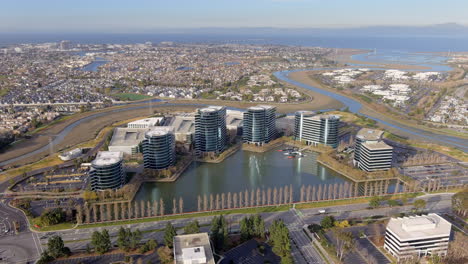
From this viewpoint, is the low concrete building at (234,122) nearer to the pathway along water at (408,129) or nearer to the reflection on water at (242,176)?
the reflection on water at (242,176)

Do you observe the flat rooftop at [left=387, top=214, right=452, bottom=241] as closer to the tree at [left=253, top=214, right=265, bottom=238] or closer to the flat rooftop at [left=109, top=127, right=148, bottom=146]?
the tree at [left=253, top=214, right=265, bottom=238]

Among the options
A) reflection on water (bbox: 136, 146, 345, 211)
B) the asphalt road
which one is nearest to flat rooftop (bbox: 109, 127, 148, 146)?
reflection on water (bbox: 136, 146, 345, 211)

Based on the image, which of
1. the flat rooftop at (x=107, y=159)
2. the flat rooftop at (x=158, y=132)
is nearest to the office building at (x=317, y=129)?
the flat rooftop at (x=158, y=132)

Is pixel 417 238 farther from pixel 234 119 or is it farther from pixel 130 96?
pixel 130 96

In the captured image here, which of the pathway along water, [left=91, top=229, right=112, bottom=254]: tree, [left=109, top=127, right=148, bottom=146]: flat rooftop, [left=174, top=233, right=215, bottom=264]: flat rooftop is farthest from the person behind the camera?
the pathway along water

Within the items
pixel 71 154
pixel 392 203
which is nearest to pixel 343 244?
pixel 392 203

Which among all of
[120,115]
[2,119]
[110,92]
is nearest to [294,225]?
[120,115]
